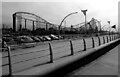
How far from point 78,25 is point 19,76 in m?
79.2

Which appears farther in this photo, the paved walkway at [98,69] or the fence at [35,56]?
the paved walkway at [98,69]

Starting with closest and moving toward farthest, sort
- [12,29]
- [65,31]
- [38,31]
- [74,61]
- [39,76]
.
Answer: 1. [39,76]
2. [74,61]
3. [12,29]
4. [38,31]
5. [65,31]

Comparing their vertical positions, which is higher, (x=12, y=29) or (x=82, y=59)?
(x=12, y=29)

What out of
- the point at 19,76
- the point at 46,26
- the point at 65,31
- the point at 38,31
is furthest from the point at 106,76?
the point at 65,31

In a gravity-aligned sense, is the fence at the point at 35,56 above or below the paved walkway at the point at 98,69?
above

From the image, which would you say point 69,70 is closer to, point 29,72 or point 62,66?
point 62,66

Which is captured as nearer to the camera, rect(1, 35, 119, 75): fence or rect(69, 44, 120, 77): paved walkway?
rect(1, 35, 119, 75): fence

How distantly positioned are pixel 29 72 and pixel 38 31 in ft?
108

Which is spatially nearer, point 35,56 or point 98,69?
point 98,69

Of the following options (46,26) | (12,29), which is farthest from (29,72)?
(46,26)

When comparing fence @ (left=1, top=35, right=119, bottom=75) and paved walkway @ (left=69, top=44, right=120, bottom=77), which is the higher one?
fence @ (left=1, top=35, right=119, bottom=75)

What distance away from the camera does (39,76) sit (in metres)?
5.07

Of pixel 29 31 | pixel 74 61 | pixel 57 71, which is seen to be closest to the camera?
pixel 57 71

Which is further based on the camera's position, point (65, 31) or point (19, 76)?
point (65, 31)
